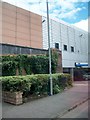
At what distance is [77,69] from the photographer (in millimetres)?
38281

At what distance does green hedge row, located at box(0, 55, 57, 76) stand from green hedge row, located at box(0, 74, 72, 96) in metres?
2.82

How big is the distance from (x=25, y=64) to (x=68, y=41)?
20.3 metres

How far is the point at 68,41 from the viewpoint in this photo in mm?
37781

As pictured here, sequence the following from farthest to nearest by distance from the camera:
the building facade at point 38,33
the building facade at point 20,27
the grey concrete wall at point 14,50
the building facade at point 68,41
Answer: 1. the building facade at point 68,41
2. the building facade at point 38,33
3. the building facade at point 20,27
4. the grey concrete wall at point 14,50

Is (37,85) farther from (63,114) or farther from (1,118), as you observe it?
(1,118)

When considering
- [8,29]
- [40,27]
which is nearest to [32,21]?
[40,27]

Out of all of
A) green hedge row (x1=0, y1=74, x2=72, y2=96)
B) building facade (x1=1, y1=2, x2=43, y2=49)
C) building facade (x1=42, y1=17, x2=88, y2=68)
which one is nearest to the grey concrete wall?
green hedge row (x1=0, y1=74, x2=72, y2=96)

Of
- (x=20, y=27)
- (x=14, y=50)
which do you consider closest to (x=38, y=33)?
(x=20, y=27)

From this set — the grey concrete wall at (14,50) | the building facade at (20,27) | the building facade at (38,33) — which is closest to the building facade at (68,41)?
the building facade at (38,33)

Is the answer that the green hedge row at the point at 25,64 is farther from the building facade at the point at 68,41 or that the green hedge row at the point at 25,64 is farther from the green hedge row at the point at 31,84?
the building facade at the point at 68,41

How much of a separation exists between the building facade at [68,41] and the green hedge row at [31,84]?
15171 mm

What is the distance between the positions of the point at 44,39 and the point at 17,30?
5.56 meters

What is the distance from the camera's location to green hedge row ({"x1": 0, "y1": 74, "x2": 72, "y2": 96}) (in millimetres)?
12125

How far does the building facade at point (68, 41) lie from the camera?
3325cm
